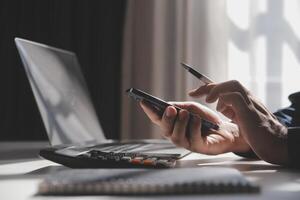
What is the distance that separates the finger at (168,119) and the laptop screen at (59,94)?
23 cm

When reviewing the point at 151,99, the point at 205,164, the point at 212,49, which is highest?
the point at 212,49

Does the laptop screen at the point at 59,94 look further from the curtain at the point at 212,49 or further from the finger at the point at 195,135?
the curtain at the point at 212,49

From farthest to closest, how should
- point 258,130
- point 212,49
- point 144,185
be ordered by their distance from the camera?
point 212,49 < point 258,130 < point 144,185

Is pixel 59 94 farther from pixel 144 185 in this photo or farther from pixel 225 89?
pixel 144 185

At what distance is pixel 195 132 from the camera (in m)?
0.72

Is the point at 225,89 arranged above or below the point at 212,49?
below

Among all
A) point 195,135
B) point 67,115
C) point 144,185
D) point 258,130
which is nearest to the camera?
point 144,185

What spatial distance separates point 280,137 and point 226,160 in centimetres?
14

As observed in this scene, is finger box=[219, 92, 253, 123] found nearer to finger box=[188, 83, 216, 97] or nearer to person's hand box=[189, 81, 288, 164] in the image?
person's hand box=[189, 81, 288, 164]

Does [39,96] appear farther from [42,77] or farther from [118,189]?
[118,189]

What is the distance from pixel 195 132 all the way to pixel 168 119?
0.19 ft

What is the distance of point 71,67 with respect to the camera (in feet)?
3.97

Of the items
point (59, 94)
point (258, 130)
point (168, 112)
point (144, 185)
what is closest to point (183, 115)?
point (168, 112)

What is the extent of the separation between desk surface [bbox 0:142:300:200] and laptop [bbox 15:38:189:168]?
0.04 m
